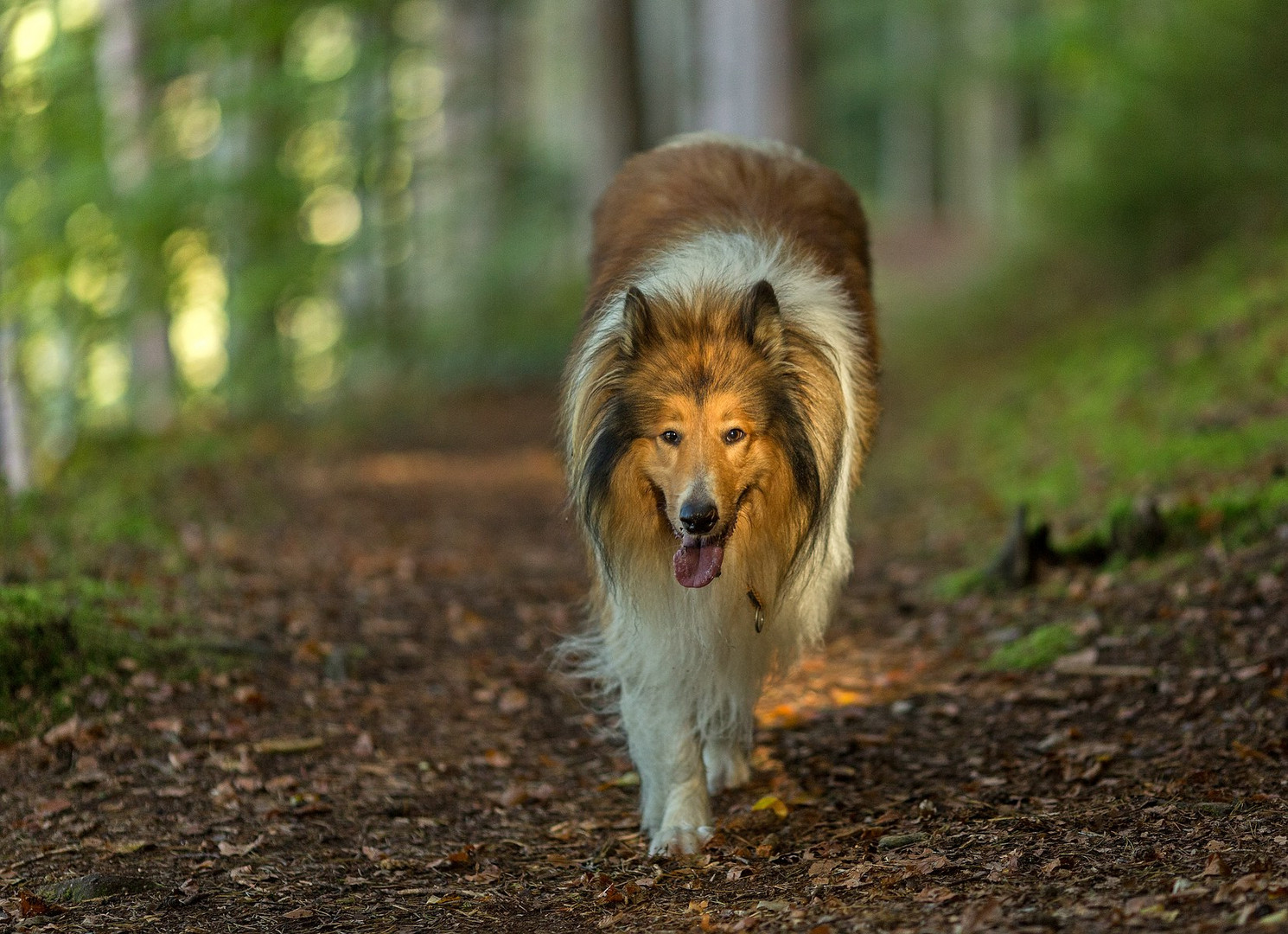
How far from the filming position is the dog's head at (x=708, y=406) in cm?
434

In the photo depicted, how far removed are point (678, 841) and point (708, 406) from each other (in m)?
1.49

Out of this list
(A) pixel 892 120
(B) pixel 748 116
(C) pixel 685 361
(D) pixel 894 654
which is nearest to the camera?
(C) pixel 685 361

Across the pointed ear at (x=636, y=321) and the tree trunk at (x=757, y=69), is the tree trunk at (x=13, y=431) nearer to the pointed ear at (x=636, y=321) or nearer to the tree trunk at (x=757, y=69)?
the pointed ear at (x=636, y=321)

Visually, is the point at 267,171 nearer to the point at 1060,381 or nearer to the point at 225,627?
the point at 225,627

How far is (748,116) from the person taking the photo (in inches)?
571

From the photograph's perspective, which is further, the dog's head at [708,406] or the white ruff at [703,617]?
the white ruff at [703,617]

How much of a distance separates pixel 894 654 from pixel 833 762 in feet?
4.55

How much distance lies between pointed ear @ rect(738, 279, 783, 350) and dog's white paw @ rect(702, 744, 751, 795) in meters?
1.66

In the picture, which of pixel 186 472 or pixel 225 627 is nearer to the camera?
pixel 225 627

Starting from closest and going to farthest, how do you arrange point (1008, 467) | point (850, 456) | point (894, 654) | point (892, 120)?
point (850, 456) < point (894, 654) < point (1008, 467) < point (892, 120)

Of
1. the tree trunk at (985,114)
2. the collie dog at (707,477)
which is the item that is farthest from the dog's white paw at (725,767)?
the tree trunk at (985,114)

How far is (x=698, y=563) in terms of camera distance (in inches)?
174

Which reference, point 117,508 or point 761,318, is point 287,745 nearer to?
point 761,318

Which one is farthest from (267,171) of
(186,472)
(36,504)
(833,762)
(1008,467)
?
(833,762)
